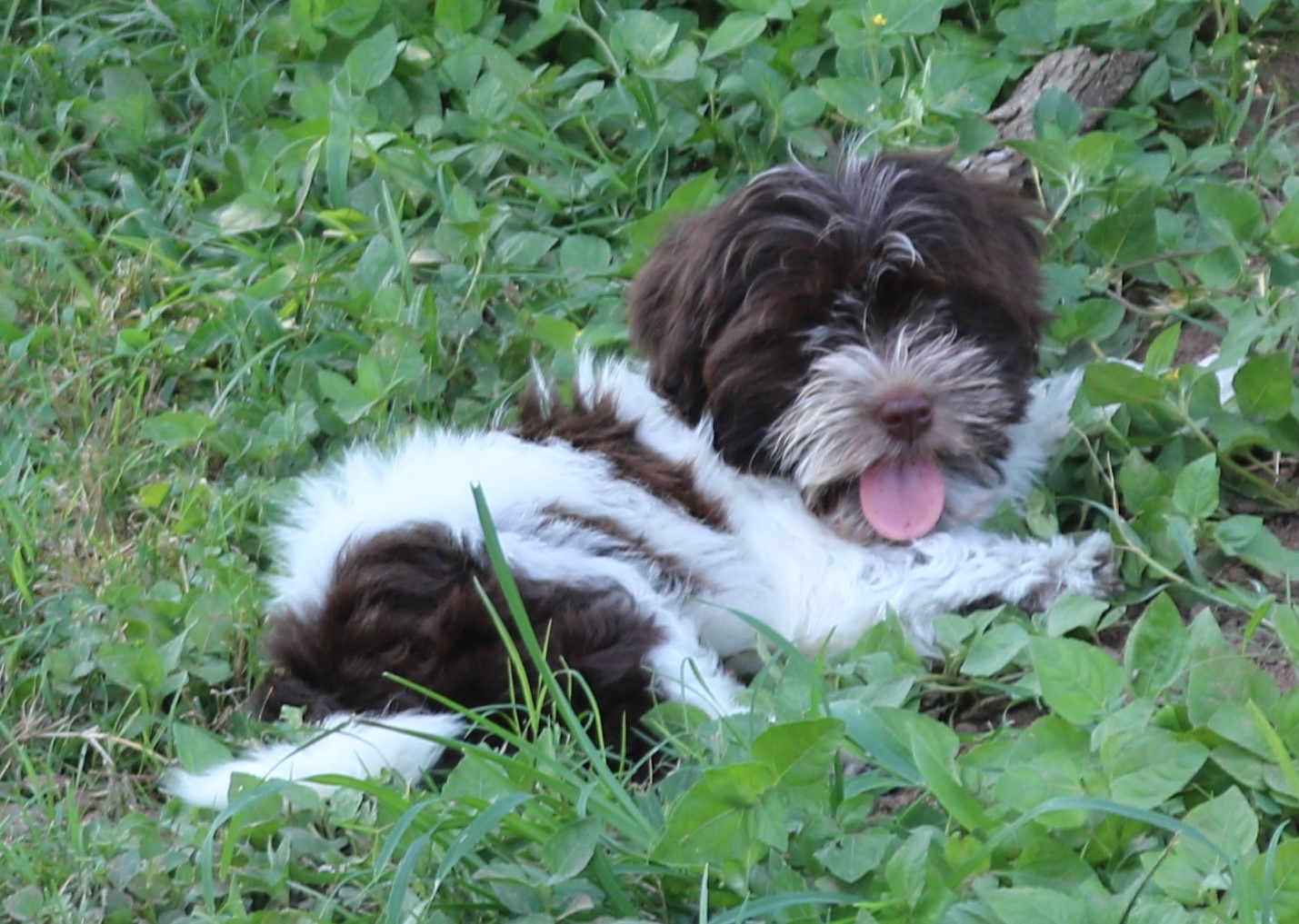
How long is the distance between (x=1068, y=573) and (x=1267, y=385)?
1.96 feet

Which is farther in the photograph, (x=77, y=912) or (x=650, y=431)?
(x=650, y=431)

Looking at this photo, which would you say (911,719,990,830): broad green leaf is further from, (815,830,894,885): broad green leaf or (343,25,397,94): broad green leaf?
(343,25,397,94): broad green leaf

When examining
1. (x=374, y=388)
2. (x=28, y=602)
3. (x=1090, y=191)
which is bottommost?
(x=28, y=602)

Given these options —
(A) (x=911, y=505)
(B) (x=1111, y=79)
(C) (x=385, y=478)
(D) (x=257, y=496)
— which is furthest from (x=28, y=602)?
(B) (x=1111, y=79)

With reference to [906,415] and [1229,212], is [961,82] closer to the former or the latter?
[1229,212]

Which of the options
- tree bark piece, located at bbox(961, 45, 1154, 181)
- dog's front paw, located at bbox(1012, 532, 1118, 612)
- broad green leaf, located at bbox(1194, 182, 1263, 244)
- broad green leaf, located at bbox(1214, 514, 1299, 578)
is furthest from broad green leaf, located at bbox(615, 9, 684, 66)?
broad green leaf, located at bbox(1214, 514, 1299, 578)

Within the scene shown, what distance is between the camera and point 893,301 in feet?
11.3

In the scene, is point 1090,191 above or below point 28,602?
above

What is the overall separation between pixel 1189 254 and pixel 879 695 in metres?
1.86

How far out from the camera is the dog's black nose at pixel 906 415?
338cm

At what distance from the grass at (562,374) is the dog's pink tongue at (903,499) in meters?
0.22

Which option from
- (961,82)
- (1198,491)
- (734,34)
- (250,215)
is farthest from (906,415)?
(250,215)

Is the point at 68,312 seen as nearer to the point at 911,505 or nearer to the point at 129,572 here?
the point at 129,572

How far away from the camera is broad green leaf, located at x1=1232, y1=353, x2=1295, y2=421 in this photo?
3471mm
